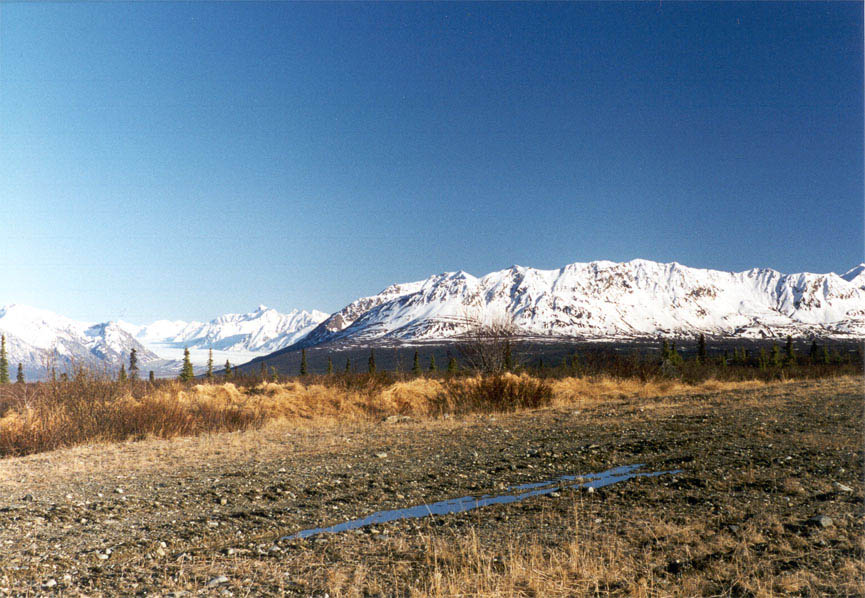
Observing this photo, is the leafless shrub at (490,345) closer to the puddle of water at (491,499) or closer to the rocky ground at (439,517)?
the rocky ground at (439,517)

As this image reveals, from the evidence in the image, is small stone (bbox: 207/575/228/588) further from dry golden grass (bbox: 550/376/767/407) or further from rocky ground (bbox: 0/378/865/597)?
dry golden grass (bbox: 550/376/767/407)

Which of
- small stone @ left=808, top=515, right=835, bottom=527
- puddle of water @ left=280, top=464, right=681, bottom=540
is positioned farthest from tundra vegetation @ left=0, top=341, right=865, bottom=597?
puddle of water @ left=280, top=464, right=681, bottom=540

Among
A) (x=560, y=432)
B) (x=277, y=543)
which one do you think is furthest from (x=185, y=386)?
(x=277, y=543)

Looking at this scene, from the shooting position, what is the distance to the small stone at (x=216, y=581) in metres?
6.00

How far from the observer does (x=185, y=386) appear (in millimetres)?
28500

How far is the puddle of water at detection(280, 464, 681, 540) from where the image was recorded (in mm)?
8219

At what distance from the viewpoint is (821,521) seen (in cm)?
733

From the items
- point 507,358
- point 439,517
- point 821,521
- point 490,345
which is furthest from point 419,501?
point 507,358

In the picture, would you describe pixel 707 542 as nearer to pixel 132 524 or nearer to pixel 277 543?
pixel 277 543

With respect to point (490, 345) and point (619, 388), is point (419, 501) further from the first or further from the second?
point (619, 388)

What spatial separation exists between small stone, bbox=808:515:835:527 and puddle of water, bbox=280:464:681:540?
328 centimetres

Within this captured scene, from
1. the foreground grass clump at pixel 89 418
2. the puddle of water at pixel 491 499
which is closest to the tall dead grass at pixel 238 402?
the foreground grass clump at pixel 89 418

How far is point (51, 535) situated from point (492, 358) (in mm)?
25067

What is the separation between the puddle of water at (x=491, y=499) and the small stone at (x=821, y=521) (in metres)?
3.28
